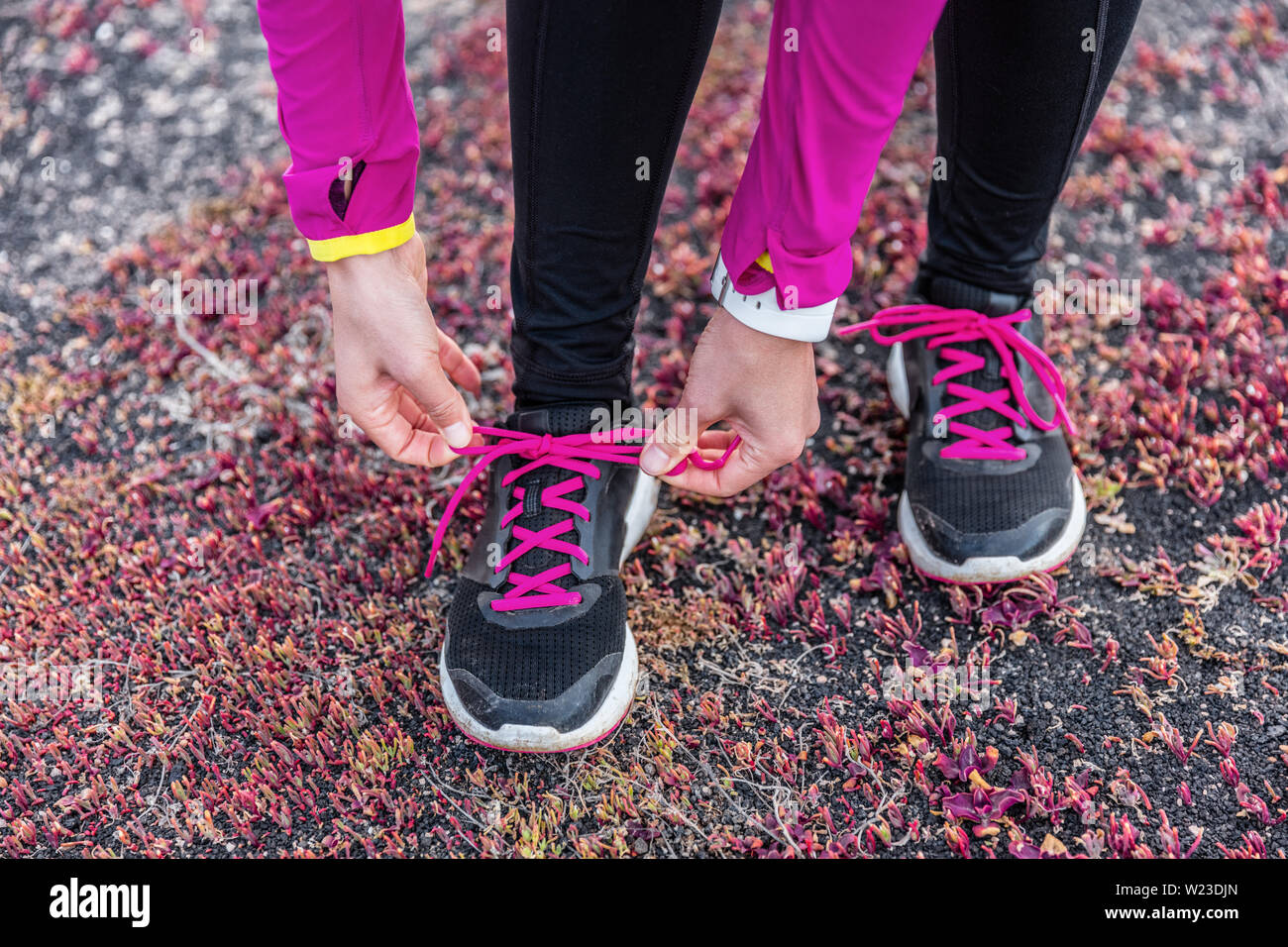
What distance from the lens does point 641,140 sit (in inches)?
→ 115

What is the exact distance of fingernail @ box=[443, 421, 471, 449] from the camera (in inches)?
121

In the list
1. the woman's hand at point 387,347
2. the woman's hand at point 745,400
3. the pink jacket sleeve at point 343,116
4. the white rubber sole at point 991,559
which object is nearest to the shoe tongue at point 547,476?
the woman's hand at point 387,347

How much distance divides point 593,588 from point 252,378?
8.27 ft

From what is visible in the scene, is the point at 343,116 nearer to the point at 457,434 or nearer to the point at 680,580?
the point at 457,434

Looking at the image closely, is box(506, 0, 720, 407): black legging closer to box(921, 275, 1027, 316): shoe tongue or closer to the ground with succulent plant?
the ground with succulent plant

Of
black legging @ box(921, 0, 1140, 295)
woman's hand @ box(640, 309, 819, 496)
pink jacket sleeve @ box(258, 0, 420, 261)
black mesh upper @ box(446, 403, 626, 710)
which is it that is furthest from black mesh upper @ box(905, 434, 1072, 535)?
pink jacket sleeve @ box(258, 0, 420, 261)

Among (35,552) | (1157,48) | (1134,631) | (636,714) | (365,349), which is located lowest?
(35,552)

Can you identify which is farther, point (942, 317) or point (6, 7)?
point (6, 7)

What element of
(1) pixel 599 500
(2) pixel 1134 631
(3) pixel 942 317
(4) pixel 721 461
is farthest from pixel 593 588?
(2) pixel 1134 631

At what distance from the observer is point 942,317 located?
3902mm

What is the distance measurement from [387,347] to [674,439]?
904 mm

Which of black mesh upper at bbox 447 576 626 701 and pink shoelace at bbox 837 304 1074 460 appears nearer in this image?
black mesh upper at bbox 447 576 626 701

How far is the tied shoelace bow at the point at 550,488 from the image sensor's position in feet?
11.0
